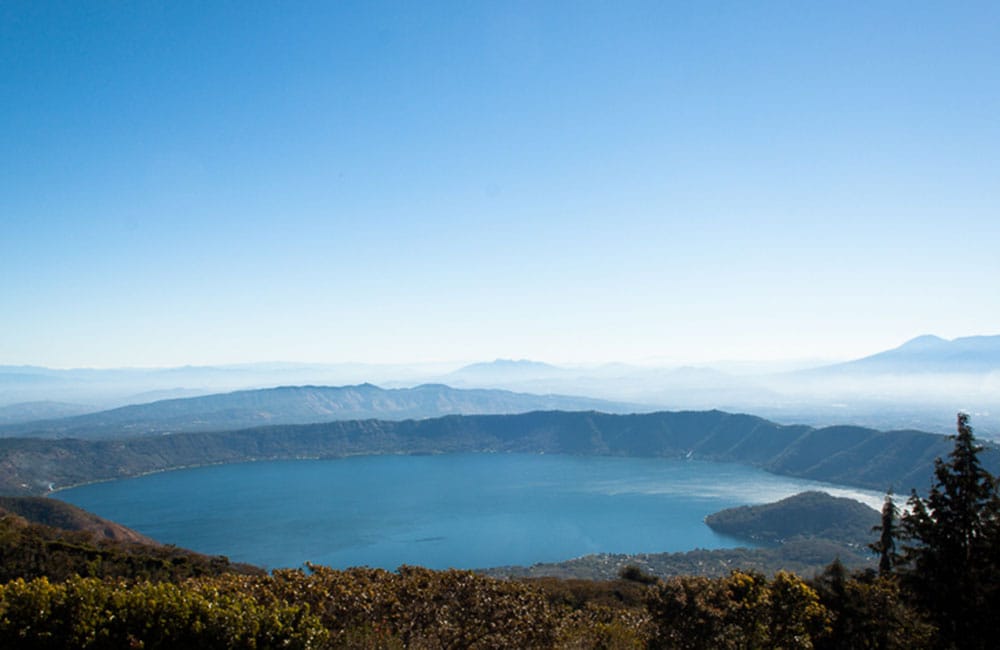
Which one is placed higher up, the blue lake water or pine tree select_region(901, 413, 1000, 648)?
pine tree select_region(901, 413, 1000, 648)

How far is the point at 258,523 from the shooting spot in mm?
112562

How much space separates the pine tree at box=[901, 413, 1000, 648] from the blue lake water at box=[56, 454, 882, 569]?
7535 cm

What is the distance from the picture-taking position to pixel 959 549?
611 inches

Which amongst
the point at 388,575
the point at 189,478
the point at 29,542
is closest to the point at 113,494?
the point at 189,478

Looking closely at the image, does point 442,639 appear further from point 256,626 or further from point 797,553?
point 797,553

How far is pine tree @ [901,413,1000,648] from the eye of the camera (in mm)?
14141

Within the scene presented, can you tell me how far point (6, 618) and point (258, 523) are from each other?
115049 mm

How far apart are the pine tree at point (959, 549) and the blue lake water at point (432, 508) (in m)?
75.4

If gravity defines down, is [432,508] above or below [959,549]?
below

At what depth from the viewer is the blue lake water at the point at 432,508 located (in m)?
95.5

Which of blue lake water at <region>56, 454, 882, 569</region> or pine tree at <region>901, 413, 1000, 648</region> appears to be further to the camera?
blue lake water at <region>56, 454, 882, 569</region>

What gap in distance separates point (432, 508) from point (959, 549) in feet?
398

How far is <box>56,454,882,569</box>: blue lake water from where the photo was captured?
9550 centimetres

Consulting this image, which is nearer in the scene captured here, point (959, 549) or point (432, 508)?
point (959, 549)
